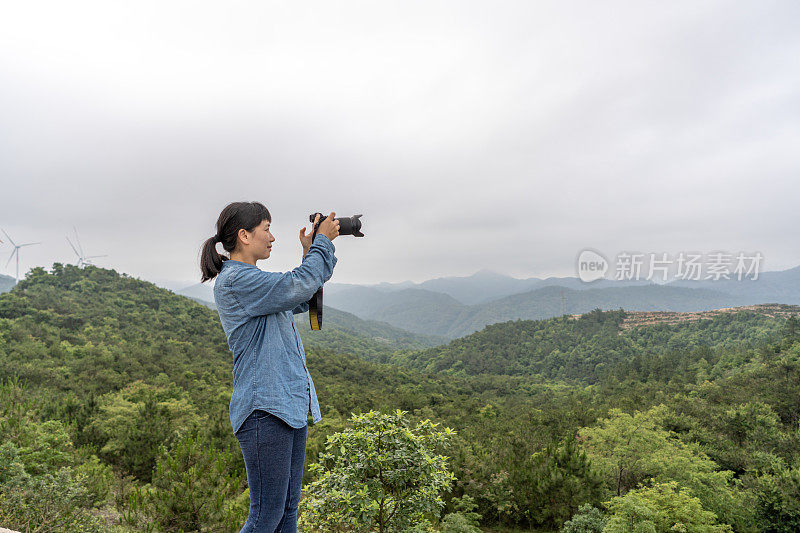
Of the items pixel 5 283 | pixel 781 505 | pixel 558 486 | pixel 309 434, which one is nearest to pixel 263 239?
pixel 558 486

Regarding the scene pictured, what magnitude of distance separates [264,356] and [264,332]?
0.09 metres

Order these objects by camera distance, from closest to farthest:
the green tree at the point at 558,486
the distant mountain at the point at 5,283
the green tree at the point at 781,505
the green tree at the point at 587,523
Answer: the green tree at the point at 587,523
the green tree at the point at 781,505
the green tree at the point at 558,486
the distant mountain at the point at 5,283

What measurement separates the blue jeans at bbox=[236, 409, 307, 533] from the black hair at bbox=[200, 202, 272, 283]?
618mm

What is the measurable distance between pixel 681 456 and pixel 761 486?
175 centimetres

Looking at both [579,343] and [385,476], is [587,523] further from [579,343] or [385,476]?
[579,343]

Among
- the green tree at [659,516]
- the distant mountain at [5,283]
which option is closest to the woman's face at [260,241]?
the green tree at [659,516]

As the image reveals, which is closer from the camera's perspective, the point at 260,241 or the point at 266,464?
the point at 266,464

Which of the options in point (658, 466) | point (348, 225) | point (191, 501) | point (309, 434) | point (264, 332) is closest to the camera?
point (264, 332)

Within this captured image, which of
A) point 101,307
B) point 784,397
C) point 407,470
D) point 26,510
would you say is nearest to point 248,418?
point 407,470

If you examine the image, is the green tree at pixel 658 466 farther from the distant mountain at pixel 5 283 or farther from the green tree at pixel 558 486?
the distant mountain at pixel 5 283

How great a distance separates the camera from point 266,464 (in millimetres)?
1344

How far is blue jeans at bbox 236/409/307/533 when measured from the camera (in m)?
1.34

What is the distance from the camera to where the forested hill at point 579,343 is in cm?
5512

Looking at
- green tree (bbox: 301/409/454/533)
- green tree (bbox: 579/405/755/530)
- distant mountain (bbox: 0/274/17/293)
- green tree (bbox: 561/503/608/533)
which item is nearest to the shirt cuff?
green tree (bbox: 301/409/454/533)
